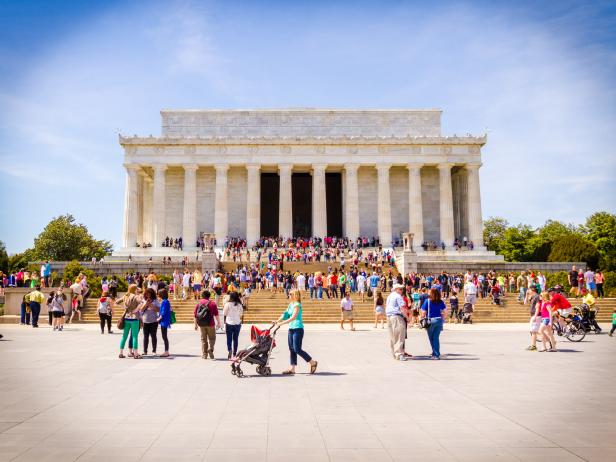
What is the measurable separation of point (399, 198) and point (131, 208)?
91.6 ft

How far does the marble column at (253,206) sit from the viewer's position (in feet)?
184

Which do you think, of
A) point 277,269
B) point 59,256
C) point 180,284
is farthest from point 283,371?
point 59,256

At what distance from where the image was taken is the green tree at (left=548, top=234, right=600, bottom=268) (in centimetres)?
4759

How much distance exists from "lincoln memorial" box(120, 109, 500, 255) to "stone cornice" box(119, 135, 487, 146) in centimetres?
10

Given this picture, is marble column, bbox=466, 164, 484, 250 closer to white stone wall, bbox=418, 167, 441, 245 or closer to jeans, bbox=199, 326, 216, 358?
white stone wall, bbox=418, 167, 441, 245

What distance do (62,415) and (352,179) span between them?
1951 inches

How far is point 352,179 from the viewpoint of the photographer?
185ft

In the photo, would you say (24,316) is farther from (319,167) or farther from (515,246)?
(515,246)

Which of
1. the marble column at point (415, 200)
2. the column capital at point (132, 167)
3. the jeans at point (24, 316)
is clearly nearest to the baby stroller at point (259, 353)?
the jeans at point (24, 316)

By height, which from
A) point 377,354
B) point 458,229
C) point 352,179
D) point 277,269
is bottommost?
point 377,354

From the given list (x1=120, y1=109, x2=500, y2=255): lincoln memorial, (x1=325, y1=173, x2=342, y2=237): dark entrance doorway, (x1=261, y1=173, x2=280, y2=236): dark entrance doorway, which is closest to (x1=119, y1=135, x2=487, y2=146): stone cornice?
(x1=120, y1=109, x2=500, y2=255): lincoln memorial

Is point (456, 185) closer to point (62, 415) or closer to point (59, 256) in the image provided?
Result: point (59, 256)

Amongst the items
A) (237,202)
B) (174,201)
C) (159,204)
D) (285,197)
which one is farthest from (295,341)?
(174,201)

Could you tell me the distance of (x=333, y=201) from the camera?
219 feet
